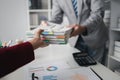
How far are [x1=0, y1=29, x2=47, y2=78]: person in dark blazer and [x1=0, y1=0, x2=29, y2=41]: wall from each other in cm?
231

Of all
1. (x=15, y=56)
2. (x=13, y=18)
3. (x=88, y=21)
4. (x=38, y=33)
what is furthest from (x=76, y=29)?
(x=13, y=18)

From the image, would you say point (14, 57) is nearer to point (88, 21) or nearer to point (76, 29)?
point (76, 29)

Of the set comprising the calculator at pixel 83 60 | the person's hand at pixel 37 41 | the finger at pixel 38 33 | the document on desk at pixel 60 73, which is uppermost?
the finger at pixel 38 33

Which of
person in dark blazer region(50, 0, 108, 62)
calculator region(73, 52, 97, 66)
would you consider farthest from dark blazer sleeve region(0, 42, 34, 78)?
person in dark blazer region(50, 0, 108, 62)

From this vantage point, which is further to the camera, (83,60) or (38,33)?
(83,60)

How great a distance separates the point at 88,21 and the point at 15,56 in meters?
0.78

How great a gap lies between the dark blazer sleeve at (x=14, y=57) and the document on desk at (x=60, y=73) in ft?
0.32

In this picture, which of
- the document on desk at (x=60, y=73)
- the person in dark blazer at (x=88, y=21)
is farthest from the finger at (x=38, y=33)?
the person in dark blazer at (x=88, y=21)

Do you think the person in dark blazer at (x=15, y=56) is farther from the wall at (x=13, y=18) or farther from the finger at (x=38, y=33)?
the wall at (x=13, y=18)

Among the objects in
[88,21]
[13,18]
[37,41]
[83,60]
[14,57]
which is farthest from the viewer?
[13,18]

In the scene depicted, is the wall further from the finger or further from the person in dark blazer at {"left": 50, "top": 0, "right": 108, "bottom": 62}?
the finger

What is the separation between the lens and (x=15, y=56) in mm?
731

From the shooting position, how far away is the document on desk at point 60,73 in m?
0.78

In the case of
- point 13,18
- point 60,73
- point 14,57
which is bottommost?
point 60,73
